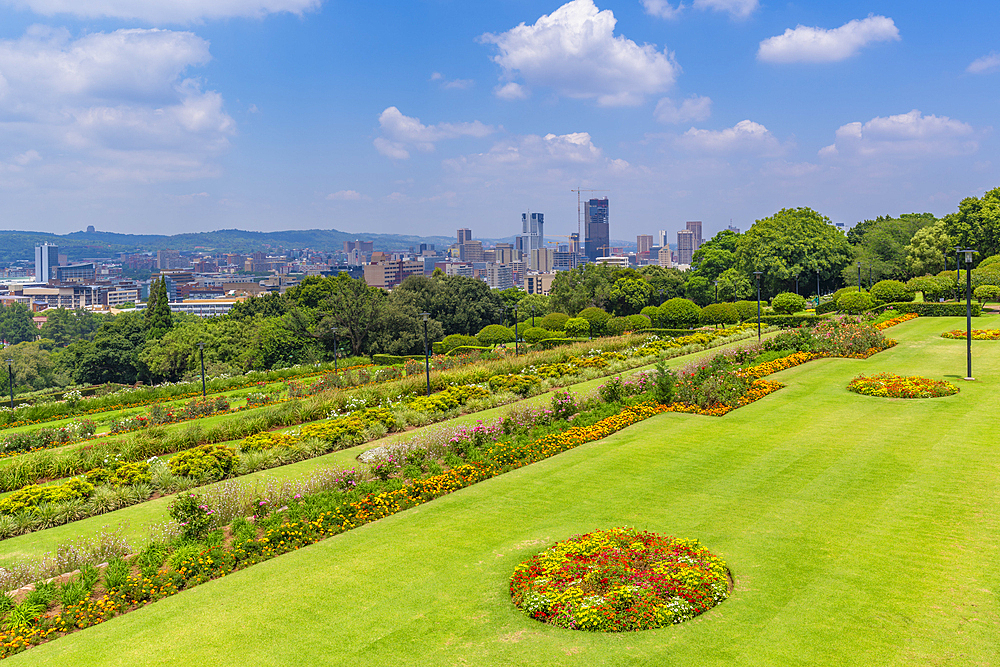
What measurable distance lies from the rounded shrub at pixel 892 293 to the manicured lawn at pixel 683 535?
99.3 ft

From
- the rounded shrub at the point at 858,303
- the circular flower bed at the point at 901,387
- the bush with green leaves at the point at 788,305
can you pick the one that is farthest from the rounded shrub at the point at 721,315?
the circular flower bed at the point at 901,387

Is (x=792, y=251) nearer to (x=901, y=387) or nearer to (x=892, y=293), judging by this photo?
(x=892, y=293)

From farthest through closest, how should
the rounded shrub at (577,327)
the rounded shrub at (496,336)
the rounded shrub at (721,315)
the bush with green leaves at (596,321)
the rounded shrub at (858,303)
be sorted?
the rounded shrub at (496,336), the bush with green leaves at (596,321), the rounded shrub at (577,327), the rounded shrub at (721,315), the rounded shrub at (858,303)

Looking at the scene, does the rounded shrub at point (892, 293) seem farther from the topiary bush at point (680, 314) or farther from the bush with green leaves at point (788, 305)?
the topiary bush at point (680, 314)

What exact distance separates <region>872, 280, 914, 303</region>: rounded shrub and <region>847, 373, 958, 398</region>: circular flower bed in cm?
2498

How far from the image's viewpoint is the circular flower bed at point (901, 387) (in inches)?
685

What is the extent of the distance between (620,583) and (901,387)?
1398 centimetres

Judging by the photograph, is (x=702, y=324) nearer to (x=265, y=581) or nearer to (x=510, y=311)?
(x=510, y=311)

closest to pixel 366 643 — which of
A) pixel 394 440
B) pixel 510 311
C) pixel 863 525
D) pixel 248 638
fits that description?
pixel 248 638

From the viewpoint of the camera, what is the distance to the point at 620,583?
7.48 m

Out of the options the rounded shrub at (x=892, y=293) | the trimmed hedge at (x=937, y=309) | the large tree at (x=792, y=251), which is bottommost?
the trimmed hedge at (x=937, y=309)

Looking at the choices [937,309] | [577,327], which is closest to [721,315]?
[577,327]

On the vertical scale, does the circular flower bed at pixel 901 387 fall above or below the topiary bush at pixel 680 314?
below

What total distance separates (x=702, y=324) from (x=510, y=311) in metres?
25.9
